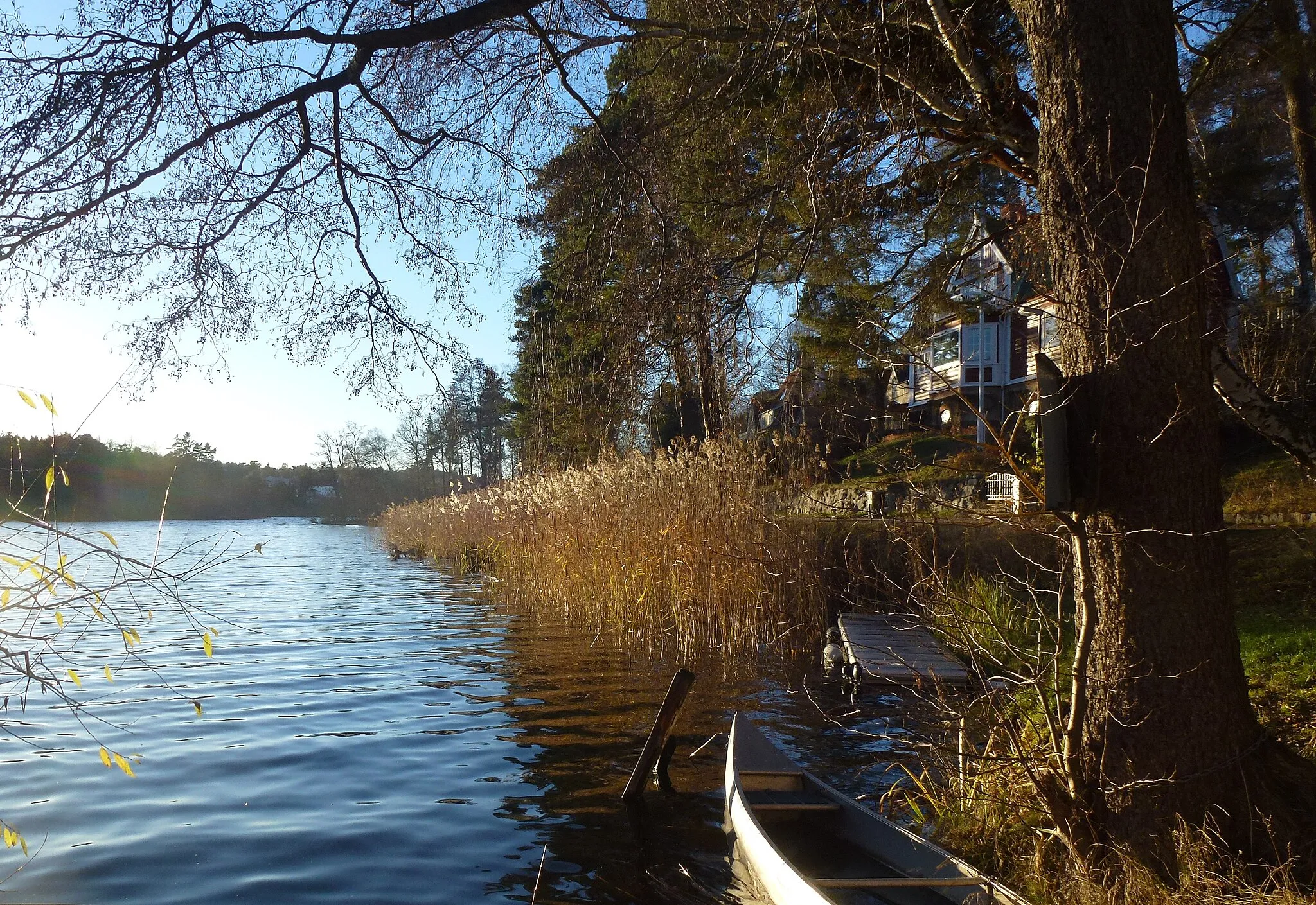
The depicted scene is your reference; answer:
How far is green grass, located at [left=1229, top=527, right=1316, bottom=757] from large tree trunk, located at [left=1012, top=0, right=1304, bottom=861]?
1203mm

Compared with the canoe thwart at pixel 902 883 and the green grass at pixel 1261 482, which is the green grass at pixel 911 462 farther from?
the green grass at pixel 1261 482

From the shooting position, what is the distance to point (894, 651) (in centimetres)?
848

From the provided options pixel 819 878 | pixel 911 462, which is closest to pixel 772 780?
pixel 819 878

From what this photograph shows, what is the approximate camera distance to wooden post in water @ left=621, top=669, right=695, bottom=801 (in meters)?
5.62

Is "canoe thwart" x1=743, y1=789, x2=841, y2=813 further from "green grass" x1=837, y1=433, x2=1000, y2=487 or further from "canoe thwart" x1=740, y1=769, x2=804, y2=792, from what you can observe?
"green grass" x1=837, y1=433, x2=1000, y2=487

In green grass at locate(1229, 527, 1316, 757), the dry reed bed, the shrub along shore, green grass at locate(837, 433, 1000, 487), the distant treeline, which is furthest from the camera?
the distant treeline

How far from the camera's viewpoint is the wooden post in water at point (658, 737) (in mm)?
5625

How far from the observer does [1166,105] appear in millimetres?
3732

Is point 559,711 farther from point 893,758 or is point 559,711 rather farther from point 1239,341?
point 1239,341

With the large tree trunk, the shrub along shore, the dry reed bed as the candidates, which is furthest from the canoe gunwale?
the dry reed bed

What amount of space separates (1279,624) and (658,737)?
524cm

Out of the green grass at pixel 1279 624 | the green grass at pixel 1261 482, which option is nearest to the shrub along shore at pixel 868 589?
the green grass at pixel 1279 624

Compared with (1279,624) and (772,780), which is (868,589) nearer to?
(1279,624)

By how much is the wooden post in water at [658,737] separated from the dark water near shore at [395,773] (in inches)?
6.8
